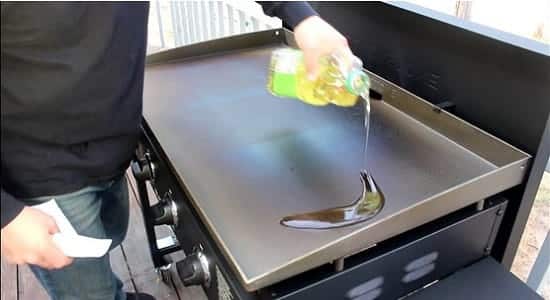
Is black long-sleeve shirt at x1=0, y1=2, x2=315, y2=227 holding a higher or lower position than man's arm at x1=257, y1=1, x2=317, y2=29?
lower

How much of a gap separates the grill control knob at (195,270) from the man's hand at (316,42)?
1.13 ft

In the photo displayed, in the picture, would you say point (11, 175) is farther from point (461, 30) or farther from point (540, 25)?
point (540, 25)

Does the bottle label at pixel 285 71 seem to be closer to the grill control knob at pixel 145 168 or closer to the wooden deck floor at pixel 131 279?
the grill control knob at pixel 145 168

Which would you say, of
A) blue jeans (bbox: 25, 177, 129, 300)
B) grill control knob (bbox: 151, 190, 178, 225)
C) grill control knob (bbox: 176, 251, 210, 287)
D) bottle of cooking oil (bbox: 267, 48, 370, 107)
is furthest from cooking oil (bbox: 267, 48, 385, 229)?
blue jeans (bbox: 25, 177, 129, 300)

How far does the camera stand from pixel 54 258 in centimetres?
65

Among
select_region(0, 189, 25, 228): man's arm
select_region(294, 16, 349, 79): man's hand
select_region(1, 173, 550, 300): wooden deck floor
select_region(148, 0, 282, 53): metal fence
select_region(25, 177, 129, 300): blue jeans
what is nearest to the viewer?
select_region(0, 189, 25, 228): man's arm

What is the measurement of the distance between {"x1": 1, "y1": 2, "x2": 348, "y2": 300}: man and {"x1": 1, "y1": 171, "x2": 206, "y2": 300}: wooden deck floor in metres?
0.70

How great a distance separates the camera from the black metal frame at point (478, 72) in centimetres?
75

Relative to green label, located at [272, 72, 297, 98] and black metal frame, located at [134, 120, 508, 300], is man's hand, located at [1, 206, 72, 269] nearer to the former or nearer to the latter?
black metal frame, located at [134, 120, 508, 300]

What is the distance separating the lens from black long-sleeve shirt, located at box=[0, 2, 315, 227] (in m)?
0.67

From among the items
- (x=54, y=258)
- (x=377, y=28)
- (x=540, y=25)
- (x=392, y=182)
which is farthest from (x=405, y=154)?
(x=54, y=258)

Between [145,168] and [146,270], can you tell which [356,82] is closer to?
[145,168]

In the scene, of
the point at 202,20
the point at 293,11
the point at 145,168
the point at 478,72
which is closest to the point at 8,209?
the point at 145,168

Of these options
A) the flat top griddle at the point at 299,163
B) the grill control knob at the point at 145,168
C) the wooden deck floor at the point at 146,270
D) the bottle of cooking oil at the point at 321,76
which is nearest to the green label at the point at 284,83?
the bottle of cooking oil at the point at 321,76
